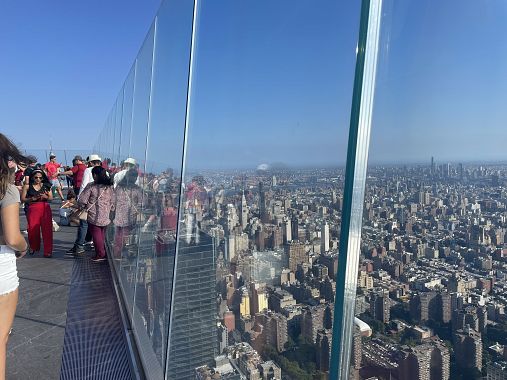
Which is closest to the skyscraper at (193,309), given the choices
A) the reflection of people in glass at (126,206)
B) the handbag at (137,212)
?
the handbag at (137,212)

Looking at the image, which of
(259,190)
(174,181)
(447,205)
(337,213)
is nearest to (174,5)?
(174,181)

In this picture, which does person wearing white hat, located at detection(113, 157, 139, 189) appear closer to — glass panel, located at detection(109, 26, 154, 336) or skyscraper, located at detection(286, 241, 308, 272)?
glass panel, located at detection(109, 26, 154, 336)

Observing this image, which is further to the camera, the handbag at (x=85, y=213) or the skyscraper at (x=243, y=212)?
the handbag at (x=85, y=213)

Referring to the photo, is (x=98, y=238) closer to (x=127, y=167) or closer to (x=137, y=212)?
(x=127, y=167)

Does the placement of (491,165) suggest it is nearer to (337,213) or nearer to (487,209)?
(487,209)

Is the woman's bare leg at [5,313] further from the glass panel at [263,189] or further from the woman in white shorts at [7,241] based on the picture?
the glass panel at [263,189]

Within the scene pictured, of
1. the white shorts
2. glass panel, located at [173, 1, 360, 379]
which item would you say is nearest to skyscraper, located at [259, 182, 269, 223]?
glass panel, located at [173, 1, 360, 379]
